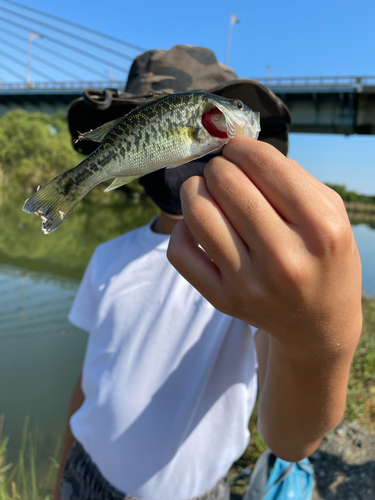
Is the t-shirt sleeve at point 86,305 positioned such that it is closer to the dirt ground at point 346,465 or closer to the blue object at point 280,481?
the blue object at point 280,481

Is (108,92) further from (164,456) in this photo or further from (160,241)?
(164,456)

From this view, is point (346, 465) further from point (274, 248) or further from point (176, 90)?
point (176, 90)

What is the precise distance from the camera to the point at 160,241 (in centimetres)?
255

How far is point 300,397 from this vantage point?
4.10ft

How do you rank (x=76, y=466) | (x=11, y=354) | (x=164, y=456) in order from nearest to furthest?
(x=164, y=456), (x=76, y=466), (x=11, y=354)

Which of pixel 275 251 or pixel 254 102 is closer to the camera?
pixel 275 251

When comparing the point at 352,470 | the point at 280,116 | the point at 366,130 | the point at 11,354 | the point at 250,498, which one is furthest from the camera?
the point at 366,130

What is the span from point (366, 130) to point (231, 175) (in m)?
Answer: 14.7

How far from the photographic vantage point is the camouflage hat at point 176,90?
1.86m

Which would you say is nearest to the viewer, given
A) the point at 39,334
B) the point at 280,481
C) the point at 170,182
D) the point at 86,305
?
the point at 170,182

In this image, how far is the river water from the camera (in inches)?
278

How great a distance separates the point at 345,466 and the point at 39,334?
29.1 ft

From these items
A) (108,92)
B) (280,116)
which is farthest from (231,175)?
(108,92)

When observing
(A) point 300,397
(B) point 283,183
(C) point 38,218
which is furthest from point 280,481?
(C) point 38,218
